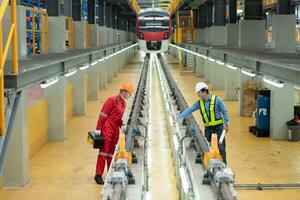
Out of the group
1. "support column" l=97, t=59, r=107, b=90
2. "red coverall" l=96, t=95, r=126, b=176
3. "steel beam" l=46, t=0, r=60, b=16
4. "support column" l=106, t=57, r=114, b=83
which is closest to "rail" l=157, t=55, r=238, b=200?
"red coverall" l=96, t=95, r=126, b=176

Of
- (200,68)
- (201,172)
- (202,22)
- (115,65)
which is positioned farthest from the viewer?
(202,22)

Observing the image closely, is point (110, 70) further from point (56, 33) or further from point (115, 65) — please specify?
point (56, 33)

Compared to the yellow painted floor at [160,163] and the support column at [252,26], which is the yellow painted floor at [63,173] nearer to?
the yellow painted floor at [160,163]

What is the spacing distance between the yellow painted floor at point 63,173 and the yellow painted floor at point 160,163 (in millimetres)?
1000

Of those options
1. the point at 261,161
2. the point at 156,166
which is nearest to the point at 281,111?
the point at 261,161

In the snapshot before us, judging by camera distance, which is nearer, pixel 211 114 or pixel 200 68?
pixel 211 114

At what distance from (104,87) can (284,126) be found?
41.3ft

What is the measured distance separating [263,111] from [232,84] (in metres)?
6.54

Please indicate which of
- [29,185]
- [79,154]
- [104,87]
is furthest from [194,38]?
[29,185]

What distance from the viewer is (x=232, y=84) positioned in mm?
20391

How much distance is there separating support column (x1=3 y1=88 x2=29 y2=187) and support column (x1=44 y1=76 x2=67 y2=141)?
12.5ft

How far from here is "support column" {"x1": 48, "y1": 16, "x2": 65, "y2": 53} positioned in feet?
50.4

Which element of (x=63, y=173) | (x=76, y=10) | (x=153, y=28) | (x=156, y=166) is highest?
Result: (x=76, y=10)

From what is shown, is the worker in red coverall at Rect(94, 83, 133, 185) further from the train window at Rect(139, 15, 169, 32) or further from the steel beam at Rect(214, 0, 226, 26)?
the train window at Rect(139, 15, 169, 32)
